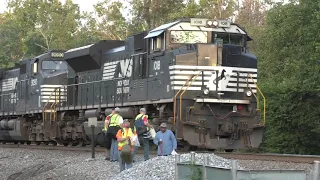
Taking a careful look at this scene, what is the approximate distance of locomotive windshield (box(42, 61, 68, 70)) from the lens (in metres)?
23.9

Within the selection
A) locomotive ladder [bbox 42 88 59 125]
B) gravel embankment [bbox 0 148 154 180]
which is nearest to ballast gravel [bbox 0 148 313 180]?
gravel embankment [bbox 0 148 154 180]

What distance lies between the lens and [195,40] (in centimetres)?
1558

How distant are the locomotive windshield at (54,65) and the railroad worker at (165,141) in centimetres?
1198

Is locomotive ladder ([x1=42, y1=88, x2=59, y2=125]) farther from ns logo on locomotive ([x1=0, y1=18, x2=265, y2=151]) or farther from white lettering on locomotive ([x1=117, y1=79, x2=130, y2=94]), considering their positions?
white lettering on locomotive ([x1=117, y1=79, x2=130, y2=94])

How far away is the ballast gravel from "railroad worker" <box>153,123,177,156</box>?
49 cm

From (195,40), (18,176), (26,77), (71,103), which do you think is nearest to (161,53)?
(195,40)

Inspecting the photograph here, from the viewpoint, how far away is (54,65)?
945 inches

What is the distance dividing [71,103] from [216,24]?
786cm

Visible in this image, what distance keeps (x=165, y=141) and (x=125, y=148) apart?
1.04 m

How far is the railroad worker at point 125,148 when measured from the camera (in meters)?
11.9

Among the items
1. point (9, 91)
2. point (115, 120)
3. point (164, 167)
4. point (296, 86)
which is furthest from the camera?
point (9, 91)

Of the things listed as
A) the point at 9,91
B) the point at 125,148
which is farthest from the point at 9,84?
the point at 125,148

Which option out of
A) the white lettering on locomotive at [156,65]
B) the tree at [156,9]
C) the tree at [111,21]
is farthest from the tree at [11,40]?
the white lettering on locomotive at [156,65]

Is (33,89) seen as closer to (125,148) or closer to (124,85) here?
(124,85)
